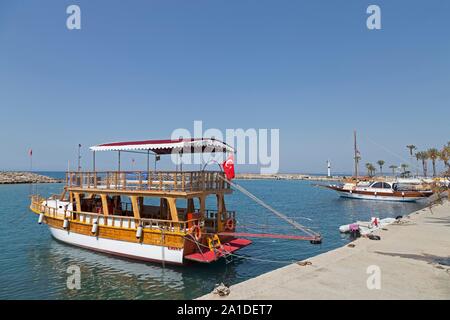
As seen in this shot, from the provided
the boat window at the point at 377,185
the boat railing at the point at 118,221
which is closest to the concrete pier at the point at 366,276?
the boat railing at the point at 118,221

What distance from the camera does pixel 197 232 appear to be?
48.9 ft

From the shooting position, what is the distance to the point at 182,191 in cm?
1486

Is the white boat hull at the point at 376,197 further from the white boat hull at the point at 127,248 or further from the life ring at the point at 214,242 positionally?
the white boat hull at the point at 127,248

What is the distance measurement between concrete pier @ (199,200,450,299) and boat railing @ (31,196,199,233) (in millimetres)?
5301

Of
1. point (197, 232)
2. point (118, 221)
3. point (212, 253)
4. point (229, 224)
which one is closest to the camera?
point (212, 253)

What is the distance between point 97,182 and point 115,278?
659 cm

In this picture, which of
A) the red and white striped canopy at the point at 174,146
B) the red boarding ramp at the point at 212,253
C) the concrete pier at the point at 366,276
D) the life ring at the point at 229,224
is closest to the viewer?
the concrete pier at the point at 366,276

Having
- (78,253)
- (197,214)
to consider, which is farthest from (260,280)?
(78,253)

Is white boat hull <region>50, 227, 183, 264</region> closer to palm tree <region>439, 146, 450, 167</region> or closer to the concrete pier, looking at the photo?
the concrete pier

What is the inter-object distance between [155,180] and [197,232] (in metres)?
3.57

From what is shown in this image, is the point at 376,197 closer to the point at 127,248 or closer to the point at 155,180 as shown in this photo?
the point at 155,180

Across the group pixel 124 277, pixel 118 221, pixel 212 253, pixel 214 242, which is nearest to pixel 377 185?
pixel 214 242

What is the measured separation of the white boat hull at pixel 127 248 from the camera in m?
14.7
